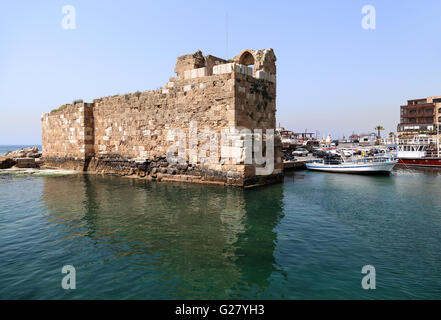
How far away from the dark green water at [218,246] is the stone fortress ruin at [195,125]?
235 centimetres

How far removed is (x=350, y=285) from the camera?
3.85 meters

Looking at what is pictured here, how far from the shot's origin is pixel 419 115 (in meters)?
53.6

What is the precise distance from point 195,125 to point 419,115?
57.6 metres

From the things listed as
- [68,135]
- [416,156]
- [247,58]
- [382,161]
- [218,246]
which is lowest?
[218,246]

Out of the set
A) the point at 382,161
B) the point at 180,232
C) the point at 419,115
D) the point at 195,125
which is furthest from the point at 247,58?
the point at 419,115

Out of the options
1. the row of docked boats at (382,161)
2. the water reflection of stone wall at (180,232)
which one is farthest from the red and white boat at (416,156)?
the water reflection of stone wall at (180,232)

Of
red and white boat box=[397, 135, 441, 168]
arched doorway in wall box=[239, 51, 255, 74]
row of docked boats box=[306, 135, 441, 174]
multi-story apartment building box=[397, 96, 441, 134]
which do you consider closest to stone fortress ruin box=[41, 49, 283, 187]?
arched doorway in wall box=[239, 51, 255, 74]

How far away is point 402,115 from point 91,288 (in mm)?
66354

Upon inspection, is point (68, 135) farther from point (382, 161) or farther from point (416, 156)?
point (416, 156)

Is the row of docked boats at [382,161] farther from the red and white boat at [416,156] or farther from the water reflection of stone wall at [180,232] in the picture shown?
the water reflection of stone wall at [180,232]

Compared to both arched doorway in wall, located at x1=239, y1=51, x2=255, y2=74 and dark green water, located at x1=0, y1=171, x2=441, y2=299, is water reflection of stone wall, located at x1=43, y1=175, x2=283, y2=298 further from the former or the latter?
arched doorway in wall, located at x1=239, y1=51, x2=255, y2=74

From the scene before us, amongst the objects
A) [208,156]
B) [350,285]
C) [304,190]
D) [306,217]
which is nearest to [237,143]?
[208,156]

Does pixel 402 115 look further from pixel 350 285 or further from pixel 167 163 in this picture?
pixel 350 285

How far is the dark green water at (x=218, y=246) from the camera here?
12.5 feet
